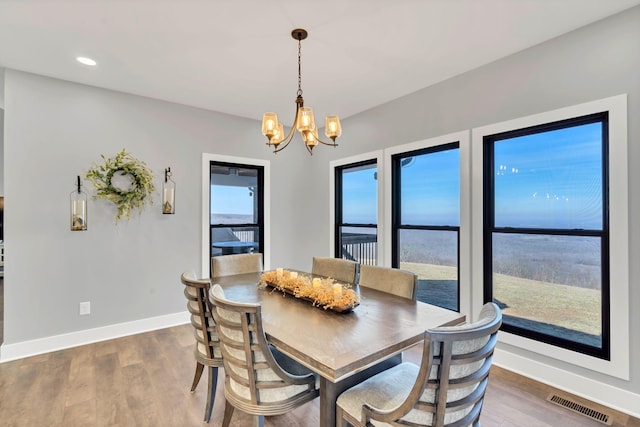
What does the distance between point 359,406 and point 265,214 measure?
3542 millimetres

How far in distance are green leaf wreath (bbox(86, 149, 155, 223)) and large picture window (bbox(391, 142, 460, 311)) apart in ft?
9.96

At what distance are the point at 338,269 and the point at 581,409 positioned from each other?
2012 mm

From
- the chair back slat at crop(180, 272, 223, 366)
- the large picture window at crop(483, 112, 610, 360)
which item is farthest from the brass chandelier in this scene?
the large picture window at crop(483, 112, 610, 360)

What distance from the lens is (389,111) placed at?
389cm

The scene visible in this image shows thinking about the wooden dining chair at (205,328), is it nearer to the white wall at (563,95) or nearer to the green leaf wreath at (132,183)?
the green leaf wreath at (132,183)

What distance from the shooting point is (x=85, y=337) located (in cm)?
336

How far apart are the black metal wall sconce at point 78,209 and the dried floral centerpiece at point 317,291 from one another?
88.3 inches

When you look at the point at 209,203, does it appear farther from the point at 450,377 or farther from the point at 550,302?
the point at 550,302

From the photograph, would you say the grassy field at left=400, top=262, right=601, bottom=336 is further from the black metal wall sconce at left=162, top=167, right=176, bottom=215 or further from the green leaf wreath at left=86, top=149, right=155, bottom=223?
the green leaf wreath at left=86, top=149, right=155, bottom=223

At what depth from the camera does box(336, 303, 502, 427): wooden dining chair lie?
1.10 metres

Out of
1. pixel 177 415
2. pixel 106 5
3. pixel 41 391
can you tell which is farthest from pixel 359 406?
pixel 106 5

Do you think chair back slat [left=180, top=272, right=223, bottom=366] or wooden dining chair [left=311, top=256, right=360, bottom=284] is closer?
chair back slat [left=180, top=272, right=223, bottom=366]

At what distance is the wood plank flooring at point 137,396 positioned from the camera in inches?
82.6

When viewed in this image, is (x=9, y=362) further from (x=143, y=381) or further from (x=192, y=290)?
(x=192, y=290)
